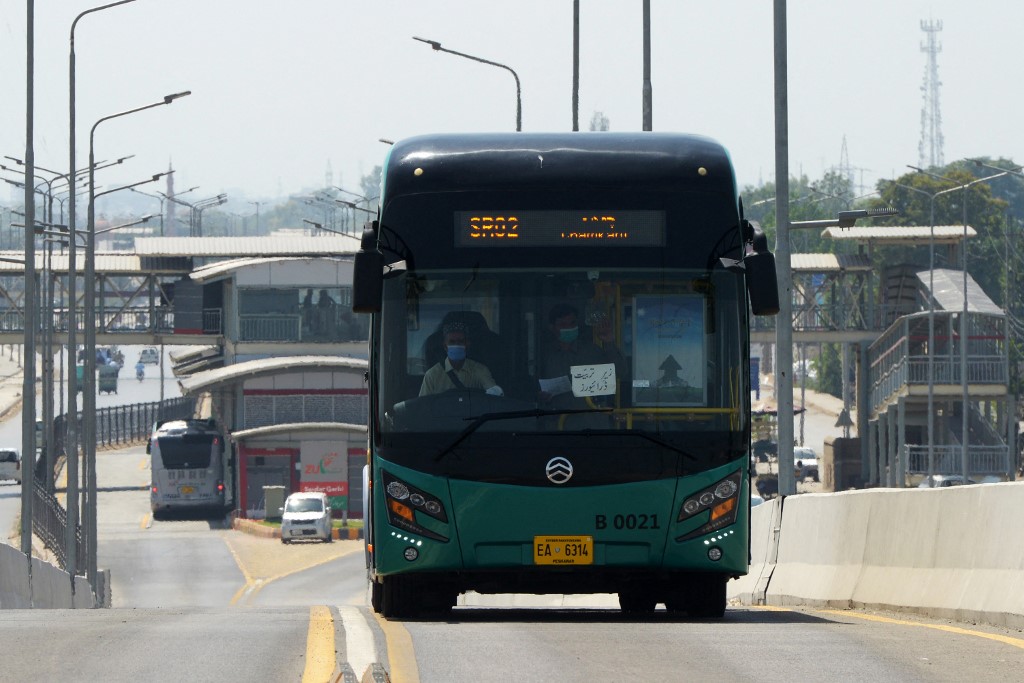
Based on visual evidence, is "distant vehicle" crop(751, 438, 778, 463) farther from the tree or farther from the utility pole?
the utility pole

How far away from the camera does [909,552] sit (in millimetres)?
15578

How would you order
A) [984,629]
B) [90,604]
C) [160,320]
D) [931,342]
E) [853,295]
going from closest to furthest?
[984,629], [90,604], [931,342], [853,295], [160,320]

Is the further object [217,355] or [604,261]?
[217,355]

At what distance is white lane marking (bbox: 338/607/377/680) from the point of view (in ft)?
33.6

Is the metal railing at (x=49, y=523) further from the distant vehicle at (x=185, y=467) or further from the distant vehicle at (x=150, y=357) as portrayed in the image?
the distant vehicle at (x=150, y=357)

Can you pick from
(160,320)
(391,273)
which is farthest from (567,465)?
(160,320)

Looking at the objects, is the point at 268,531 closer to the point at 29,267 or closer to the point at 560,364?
the point at 29,267

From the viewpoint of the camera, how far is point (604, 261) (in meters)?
14.0

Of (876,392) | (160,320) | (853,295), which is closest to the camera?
(876,392)

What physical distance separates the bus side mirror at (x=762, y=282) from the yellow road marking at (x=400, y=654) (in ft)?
10.1

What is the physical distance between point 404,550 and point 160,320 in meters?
76.3

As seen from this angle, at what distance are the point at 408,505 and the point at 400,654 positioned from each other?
10.3ft

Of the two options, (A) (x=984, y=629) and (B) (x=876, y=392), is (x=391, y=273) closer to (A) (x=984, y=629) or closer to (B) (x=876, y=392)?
(A) (x=984, y=629)

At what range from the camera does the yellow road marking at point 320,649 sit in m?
9.83
